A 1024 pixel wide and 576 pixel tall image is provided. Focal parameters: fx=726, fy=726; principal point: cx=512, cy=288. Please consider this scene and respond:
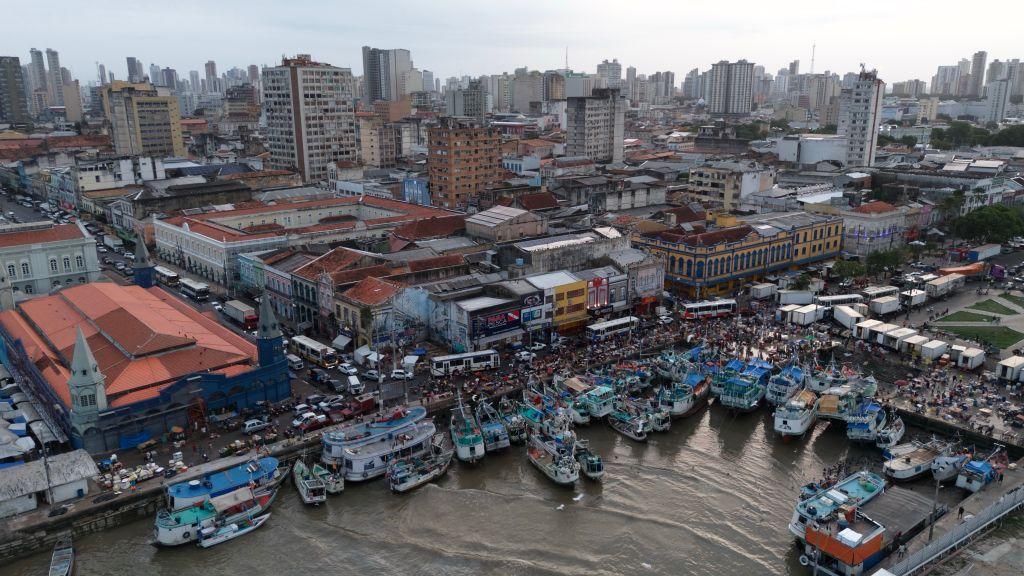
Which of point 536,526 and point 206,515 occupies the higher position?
point 206,515

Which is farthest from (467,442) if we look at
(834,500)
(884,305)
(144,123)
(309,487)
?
(144,123)

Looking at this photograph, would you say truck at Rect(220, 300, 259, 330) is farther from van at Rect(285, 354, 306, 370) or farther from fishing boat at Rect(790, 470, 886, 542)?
fishing boat at Rect(790, 470, 886, 542)

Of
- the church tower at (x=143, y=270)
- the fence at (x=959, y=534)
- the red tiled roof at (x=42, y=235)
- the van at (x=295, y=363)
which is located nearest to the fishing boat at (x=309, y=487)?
the van at (x=295, y=363)

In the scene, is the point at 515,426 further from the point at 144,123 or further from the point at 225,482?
the point at 144,123

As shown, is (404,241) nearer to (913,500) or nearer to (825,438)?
(825,438)

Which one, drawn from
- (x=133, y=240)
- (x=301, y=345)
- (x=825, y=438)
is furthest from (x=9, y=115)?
(x=825, y=438)

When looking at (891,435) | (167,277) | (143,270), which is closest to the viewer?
(891,435)

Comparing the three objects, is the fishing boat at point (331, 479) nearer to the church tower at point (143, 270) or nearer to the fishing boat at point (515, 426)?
the fishing boat at point (515, 426)
